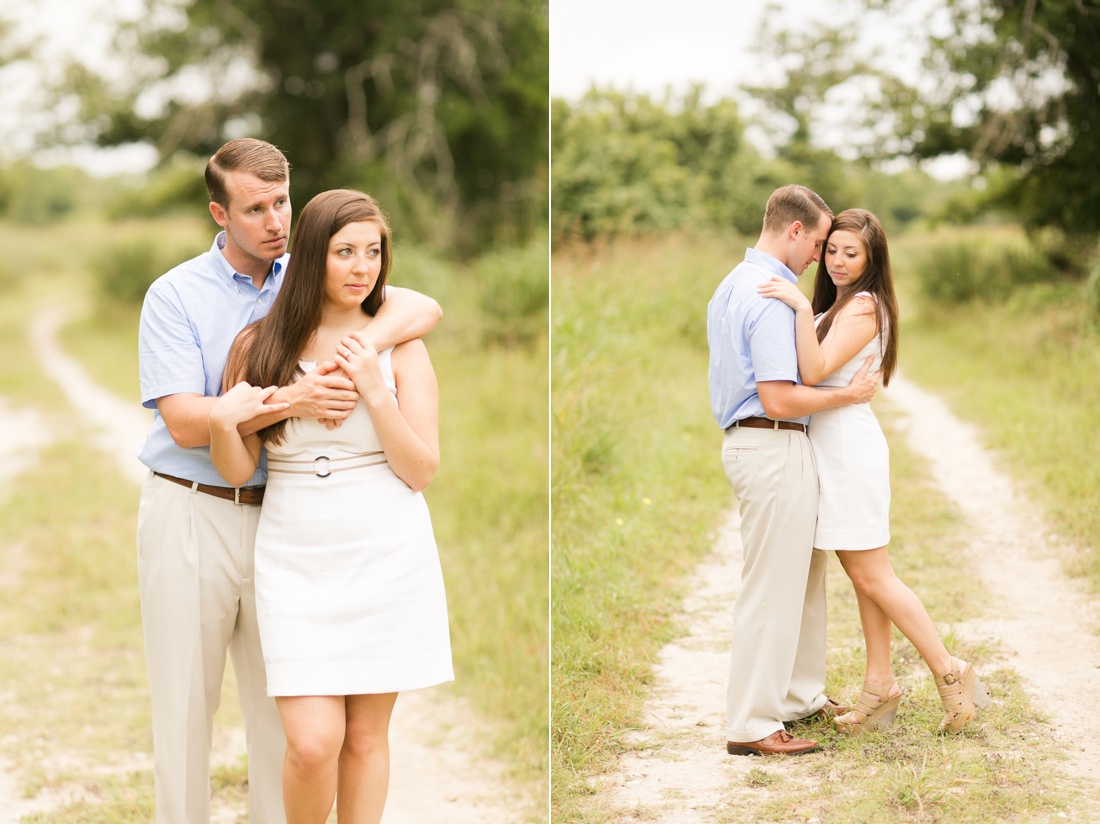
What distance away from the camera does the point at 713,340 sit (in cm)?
357

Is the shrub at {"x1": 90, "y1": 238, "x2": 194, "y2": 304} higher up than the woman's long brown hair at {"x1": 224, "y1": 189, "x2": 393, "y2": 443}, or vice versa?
the shrub at {"x1": 90, "y1": 238, "x2": 194, "y2": 304}

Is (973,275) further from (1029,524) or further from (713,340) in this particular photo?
(713,340)

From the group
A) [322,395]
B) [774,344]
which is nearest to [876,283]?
[774,344]

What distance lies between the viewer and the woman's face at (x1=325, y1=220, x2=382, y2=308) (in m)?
2.88

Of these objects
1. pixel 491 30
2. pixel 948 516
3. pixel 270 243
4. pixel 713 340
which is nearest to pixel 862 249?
pixel 713 340

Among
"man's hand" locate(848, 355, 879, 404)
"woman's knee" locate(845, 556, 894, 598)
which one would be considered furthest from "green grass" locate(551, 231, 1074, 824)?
"man's hand" locate(848, 355, 879, 404)

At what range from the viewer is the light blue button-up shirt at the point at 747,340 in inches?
130

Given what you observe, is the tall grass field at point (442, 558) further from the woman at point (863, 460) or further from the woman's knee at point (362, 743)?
the woman at point (863, 460)

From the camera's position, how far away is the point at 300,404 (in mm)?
2832

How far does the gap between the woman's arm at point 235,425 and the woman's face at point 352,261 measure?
0.30 meters

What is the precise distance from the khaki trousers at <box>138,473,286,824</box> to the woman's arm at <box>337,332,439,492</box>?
1.81 ft

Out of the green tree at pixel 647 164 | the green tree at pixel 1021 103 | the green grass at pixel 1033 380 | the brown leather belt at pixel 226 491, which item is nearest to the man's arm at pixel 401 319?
the brown leather belt at pixel 226 491

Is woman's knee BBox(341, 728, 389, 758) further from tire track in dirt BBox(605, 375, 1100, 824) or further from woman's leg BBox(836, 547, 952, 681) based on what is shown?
woman's leg BBox(836, 547, 952, 681)

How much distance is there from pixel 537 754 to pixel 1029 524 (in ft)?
7.38
